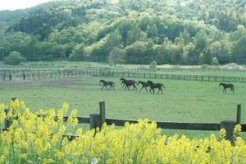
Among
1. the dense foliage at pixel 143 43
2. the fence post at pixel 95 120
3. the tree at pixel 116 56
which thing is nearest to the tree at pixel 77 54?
the dense foliage at pixel 143 43

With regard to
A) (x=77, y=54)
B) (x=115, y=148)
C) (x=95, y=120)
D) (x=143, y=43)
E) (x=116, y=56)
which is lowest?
(x=77, y=54)

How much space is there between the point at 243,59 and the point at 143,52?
29915 mm

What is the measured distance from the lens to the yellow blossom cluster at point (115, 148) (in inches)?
167

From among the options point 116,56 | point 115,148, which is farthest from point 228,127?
point 116,56

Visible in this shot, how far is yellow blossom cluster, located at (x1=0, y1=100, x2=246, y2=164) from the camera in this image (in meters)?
4.24

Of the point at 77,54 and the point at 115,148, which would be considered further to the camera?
the point at 77,54

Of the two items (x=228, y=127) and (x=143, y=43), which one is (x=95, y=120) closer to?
(x=228, y=127)

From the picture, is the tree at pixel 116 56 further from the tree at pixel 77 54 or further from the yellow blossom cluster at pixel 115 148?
the yellow blossom cluster at pixel 115 148

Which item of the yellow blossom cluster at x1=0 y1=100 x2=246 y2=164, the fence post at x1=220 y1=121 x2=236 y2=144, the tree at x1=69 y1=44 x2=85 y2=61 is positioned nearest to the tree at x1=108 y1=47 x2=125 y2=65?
the tree at x1=69 y1=44 x2=85 y2=61

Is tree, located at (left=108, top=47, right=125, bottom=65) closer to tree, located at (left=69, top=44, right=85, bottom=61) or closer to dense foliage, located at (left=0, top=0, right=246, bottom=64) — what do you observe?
dense foliage, located at (left=0, top=0, right=246, bottom=64)

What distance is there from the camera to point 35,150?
176 inches

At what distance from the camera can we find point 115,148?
176 inches

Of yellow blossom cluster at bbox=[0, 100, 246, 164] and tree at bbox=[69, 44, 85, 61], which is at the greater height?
yellow blossom cluster at bbox=[0, 100, 246, 164]

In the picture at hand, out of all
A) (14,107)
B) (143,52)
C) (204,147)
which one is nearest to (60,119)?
(14,107)
